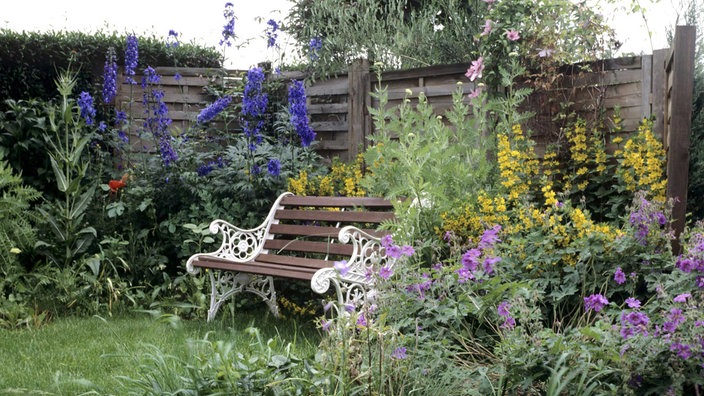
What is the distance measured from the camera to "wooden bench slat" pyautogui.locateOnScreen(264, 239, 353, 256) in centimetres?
477

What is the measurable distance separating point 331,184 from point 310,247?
1.11 meters

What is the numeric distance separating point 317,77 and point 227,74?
3.59 ft

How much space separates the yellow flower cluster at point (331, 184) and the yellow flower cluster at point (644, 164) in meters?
1.93

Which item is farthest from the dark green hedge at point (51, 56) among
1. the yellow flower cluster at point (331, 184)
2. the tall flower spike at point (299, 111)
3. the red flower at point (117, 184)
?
the yellow flower cluster at point (331, 184)

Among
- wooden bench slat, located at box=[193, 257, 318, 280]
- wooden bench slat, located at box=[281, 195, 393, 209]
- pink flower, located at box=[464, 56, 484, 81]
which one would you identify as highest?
pink flower, located at box=[464, 56, 484, 81]

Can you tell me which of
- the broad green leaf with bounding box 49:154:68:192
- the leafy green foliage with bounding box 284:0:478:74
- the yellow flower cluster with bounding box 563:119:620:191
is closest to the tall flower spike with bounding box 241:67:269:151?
the broad green leaf with bounding box 49:154:68:192

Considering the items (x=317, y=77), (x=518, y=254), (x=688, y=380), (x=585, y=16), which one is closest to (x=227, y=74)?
(x=317, y=77)

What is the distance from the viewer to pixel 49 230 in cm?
573

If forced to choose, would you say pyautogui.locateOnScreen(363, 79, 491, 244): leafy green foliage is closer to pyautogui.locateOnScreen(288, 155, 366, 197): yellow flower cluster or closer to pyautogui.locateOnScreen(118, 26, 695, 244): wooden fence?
pyautogui.locateOnScreen(288, 155, 366, 197): yellow flower cluster

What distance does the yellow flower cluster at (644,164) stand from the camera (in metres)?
4.95

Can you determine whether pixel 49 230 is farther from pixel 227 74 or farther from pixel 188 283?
pixel 227 74

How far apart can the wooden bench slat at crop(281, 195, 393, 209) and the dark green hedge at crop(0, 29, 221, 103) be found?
3777mm

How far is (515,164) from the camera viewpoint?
193 inches

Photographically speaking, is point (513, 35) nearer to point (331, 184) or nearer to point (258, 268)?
point (331, 184)
